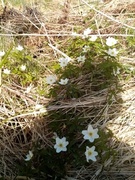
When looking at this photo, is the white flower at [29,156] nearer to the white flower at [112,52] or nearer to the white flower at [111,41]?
the white flower at [112,52]

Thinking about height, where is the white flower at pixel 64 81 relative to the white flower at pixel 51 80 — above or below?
below

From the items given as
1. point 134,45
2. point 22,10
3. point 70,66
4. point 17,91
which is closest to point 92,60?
point 70,66

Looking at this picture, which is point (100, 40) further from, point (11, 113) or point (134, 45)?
point (11, 113)

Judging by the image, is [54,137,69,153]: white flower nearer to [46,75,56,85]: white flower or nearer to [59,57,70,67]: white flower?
[46,75,56,85]: white flower

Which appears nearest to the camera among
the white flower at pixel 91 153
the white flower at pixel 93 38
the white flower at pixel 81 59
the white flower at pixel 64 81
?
the white flower at pixel 91 153

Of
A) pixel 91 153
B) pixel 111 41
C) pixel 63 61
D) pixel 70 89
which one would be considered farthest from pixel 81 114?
pixel 111 41

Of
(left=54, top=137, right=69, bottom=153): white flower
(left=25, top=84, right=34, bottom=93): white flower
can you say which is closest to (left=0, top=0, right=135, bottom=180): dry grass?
(left=25, top=84, right=34, bottom=93): white flower

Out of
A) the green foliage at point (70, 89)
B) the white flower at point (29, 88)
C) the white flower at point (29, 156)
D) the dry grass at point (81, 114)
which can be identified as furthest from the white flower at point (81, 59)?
the white flower at point (29, 156)

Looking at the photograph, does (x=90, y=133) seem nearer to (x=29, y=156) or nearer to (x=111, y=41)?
(x=29, y=156)
